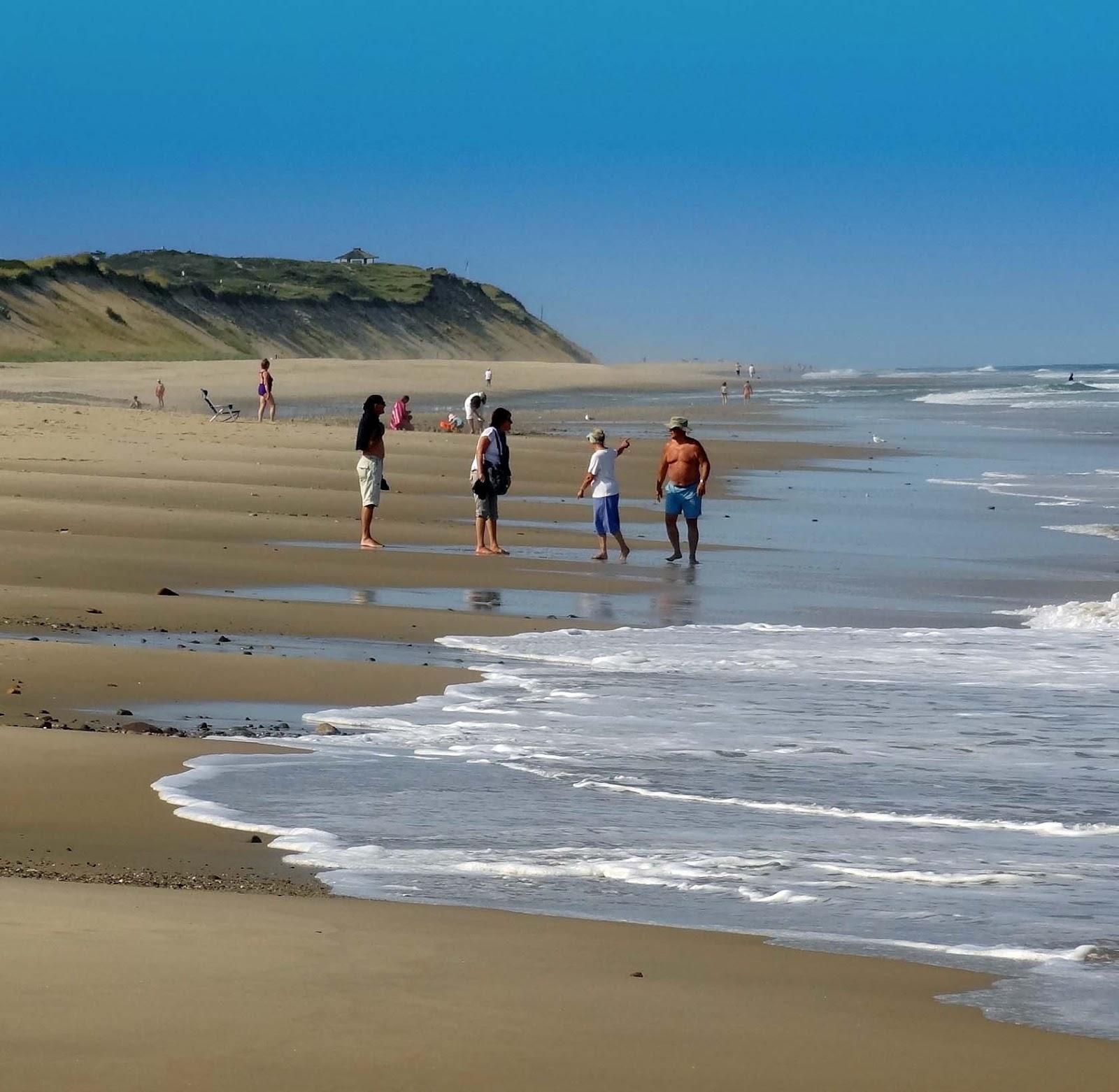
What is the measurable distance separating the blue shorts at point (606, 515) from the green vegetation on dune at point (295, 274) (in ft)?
420

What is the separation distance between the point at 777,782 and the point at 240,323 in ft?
406

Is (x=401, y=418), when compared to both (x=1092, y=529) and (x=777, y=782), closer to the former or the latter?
(x=1092, y=529)

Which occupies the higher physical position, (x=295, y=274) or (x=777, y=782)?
(x=295, y=274)

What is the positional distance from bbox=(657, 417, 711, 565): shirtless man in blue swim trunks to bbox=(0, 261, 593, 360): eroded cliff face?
250 feet

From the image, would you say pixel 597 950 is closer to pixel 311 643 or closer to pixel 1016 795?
pixel 1016 795

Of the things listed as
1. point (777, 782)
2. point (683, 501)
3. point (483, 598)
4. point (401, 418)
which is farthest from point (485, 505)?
point (401, 418)

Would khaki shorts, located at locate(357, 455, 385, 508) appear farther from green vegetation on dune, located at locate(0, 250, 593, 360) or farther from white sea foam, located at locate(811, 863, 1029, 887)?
green vegetation on dune, located at locate(0, 250, 593, 360)

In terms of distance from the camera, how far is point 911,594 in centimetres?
1438

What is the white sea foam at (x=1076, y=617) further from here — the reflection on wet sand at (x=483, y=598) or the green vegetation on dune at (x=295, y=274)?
the green vegetation on dune at (x=295, y=274)

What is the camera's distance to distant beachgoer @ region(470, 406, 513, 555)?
16062 millimetres

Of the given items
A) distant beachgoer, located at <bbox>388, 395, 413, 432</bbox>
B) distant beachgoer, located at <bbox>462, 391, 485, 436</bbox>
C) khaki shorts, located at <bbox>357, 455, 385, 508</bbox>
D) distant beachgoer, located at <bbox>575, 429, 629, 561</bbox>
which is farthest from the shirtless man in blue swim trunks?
distant beachgoer, located at <bbox>388, 395, 413, 432</bbox>

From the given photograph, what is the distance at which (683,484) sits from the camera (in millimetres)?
16750

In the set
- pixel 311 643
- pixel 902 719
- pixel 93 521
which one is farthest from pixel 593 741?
pixel 93 521

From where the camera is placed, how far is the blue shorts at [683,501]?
16672 mm
